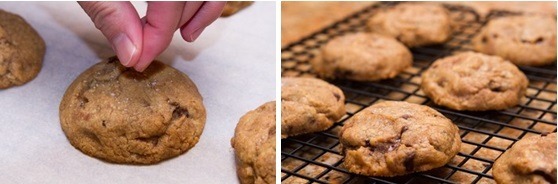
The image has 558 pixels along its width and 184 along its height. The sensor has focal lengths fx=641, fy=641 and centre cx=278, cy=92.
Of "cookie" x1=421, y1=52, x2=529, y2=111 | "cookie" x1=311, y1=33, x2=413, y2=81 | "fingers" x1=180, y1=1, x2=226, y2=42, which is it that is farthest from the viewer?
"cookie" x1=311, y1=33, x2=413, y2=81

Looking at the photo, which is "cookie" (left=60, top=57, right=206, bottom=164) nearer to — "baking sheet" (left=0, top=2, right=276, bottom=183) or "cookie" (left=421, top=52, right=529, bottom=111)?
"baking sheet" (left=0, top=2, right=276, bottom=183)

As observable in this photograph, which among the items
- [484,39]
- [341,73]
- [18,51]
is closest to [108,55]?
[18,51]

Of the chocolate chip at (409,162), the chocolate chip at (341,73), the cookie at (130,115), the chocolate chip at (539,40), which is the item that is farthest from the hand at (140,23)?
the chocolate chip at (539,40)

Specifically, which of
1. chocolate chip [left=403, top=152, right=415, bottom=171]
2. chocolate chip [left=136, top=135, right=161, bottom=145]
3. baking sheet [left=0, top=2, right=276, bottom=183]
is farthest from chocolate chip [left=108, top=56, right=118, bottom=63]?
chocolate chip [left=403, top=152, right=415, bottom=171]

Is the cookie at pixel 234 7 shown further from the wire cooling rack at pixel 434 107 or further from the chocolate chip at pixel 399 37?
the chocolate chip at pixel 399 37

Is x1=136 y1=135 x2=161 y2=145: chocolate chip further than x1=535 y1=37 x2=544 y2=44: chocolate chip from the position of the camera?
No

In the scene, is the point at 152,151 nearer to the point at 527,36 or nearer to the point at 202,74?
the point at 202,74
